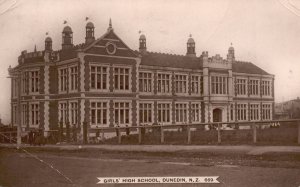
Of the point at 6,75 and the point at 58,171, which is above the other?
the point at 6,75

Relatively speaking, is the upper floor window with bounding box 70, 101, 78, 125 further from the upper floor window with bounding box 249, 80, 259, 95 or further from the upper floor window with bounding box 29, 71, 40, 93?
the upper floor window with bounding box 249, 80, 259, 95

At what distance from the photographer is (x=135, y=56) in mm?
21422

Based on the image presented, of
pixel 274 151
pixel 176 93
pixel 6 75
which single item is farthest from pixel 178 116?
pixel 6 75

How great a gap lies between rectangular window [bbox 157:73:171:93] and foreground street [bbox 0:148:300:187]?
11.3 m

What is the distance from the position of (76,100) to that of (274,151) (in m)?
8.55

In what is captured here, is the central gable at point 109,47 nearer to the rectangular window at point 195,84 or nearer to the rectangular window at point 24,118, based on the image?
the rectangular window at point 195,84

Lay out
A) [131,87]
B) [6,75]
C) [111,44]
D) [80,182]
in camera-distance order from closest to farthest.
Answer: [80,182]
[6,75]
[111,44]
[131,87]

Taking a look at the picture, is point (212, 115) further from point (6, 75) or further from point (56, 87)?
point (6, 75)

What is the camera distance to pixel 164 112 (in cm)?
2222

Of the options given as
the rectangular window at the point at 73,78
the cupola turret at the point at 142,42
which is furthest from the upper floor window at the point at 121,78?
the rectangular window at the point at 73,78

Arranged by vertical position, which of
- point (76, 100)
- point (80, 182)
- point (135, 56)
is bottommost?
point (80, 182)

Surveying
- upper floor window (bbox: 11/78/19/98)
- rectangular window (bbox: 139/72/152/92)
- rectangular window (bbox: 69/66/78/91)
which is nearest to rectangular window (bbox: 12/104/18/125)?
upper floor window (bbox: 11/78/19/98)

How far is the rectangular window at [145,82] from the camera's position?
72.7 feet

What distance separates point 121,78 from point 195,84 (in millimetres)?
3889
